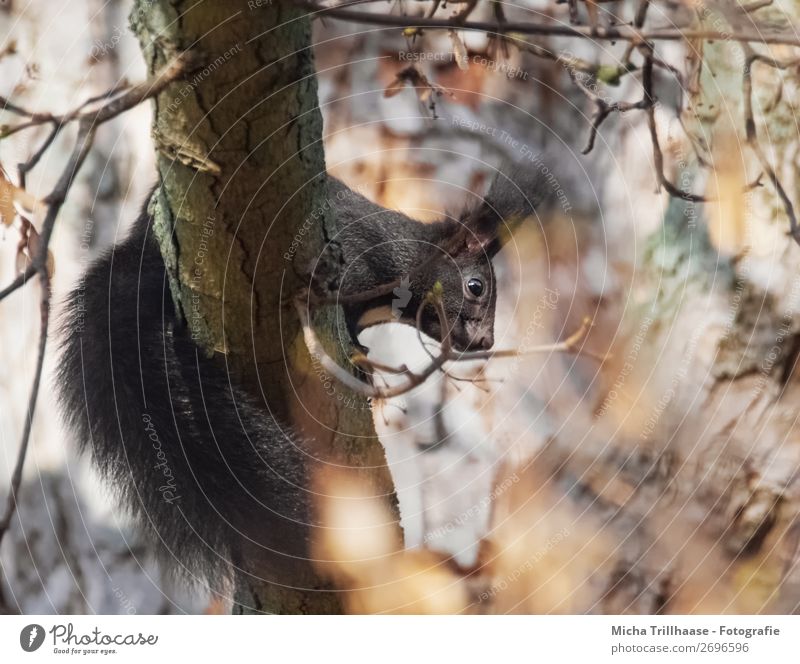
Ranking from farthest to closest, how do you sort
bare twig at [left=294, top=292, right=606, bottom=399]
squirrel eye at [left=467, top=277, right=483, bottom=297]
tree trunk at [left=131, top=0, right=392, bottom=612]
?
squirrel eye at [left=467, top=277, right=483, bottom=297]
bare twig at [left=294, top=292, right=606, bottom=399]
tree trunk at [left=131, top=0, right=392, bottom=612]

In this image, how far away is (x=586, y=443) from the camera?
2.34 ft

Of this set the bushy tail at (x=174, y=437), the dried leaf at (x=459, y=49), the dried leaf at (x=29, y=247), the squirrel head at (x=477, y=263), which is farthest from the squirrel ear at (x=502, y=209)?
the dried leaf at (x=29, y=247)

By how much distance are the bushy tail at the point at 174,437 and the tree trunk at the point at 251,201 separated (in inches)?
1.1

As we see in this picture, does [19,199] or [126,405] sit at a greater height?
[19,199]

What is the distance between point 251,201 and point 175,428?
8.7 inches

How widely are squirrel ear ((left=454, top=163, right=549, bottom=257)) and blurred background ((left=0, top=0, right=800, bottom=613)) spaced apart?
1 cm

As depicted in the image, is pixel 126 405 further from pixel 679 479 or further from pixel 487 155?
pixel 679 479

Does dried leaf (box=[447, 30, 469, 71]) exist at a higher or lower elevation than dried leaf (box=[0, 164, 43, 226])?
higher

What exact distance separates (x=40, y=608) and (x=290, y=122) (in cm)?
48

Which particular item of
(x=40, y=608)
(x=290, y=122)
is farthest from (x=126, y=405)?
(x=290, y=122)

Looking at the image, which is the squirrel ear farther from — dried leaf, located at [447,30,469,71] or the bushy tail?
the bushy tail

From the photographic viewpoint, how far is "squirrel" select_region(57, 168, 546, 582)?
26.0 inches

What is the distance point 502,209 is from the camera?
0.76 meters

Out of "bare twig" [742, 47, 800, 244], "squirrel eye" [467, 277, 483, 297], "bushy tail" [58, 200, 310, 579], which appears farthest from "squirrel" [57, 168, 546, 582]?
"bare twig" [742, 47, 800, 244]
